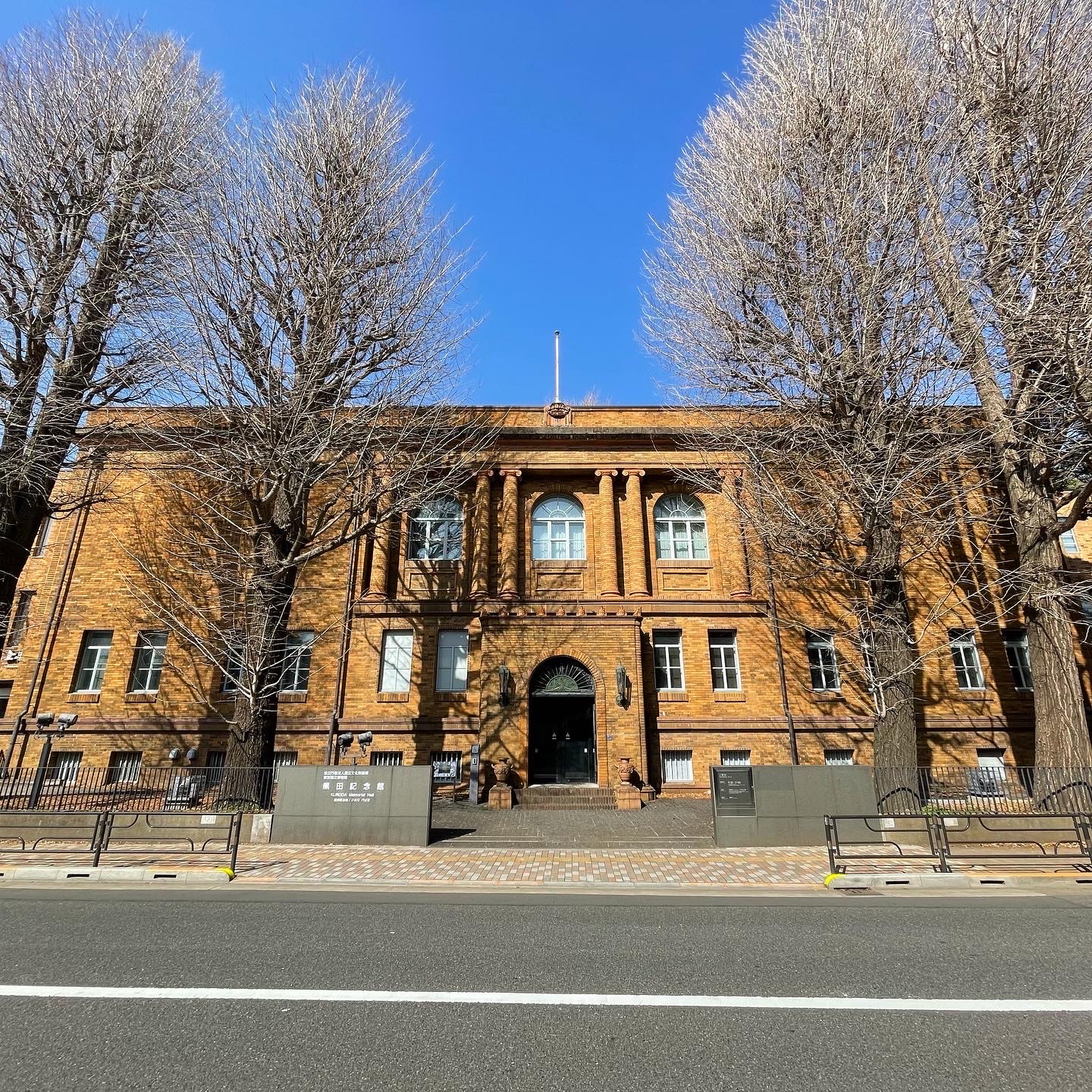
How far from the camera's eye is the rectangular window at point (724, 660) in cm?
1894

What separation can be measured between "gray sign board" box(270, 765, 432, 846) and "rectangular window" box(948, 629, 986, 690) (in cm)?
1768

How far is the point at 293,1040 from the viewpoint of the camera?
3.76 meters

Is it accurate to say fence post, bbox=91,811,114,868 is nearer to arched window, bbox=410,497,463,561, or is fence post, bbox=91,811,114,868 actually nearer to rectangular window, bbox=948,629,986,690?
arched window, bbox=410,497,463,561

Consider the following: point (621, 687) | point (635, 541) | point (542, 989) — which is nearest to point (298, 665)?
point (621, 687)

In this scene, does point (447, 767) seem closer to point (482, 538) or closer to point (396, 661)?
point (396, 661)

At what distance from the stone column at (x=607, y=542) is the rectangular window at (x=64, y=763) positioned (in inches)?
678

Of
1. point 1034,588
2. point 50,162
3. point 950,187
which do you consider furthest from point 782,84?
point 50,162

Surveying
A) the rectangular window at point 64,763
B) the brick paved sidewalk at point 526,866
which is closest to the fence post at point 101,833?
the brick paved sidewalk at point 526,866

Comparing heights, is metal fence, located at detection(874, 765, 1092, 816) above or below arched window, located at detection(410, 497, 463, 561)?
below

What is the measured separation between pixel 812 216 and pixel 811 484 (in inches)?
251

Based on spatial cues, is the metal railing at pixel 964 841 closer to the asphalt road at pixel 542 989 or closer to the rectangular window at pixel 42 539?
the asphalt road at pixel 542 989

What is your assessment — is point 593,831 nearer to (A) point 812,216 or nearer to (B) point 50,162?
(A) point 812,216

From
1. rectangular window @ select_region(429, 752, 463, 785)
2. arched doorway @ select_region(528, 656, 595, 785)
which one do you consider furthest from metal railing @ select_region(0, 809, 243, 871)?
arched doorway @ select_region(528, 656, 595, 785)

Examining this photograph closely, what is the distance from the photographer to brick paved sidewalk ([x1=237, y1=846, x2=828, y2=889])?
8.91m
